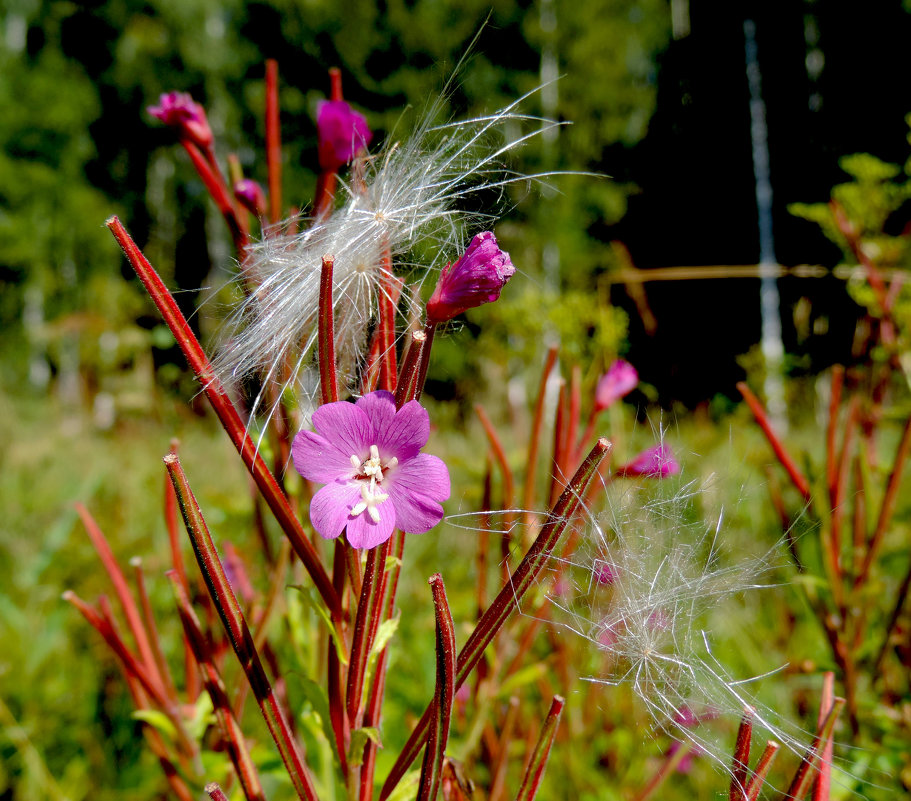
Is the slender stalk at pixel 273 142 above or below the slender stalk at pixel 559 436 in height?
above

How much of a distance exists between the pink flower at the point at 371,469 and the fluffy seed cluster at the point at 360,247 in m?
0.12

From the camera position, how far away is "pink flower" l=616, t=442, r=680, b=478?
0.75 meters

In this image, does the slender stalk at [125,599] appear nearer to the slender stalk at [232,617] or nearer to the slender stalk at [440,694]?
the slender stalk at [232,617]

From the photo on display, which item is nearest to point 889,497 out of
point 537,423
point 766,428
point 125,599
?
point 766,428

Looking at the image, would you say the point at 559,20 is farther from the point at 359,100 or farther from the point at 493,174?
the point at 493,174

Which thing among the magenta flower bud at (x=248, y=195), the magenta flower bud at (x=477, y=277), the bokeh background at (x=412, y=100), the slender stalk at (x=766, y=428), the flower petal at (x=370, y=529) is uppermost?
the bokeh background at (x=412, y=100)

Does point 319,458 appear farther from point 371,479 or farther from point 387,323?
point 387,323

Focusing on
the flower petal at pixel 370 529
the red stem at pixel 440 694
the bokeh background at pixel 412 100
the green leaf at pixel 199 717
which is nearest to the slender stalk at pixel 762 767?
the red stem at pixel 440 694

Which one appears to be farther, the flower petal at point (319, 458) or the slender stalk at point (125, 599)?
the slender stalk at point (125, 599)

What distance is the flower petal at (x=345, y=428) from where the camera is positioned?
0.56 meters

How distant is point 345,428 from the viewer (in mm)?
582

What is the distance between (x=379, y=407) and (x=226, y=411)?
0.14 metres

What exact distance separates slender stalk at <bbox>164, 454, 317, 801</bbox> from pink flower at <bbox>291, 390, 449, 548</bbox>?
0.09 metres

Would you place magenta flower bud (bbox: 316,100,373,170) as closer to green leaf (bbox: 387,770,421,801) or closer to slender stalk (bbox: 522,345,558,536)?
slender stalk (bbox: 522,345,558,536)
